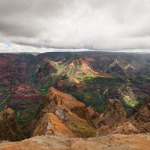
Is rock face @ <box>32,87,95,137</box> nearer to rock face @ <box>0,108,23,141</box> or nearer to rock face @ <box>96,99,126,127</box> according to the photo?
rock face @ <box>0,108,23,141</box>

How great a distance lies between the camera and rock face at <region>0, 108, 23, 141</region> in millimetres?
109375

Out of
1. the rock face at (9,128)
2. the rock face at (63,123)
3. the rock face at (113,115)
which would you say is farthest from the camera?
the rock face at (113,115)

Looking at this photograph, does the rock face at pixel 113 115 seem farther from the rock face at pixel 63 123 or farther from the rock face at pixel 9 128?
the rock face at pixel 9 128

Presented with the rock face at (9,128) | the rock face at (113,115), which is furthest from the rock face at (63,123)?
the rock face at (113,115)

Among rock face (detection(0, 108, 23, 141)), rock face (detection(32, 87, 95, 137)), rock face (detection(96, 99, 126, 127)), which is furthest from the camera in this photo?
rock face (detection(96, 99, 126, 127))

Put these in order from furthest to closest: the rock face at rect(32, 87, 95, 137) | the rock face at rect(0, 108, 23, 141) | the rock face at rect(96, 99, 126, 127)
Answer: the rock face at rect(96, 99, 126, 127), the rock face at rect(0, 108, 23, 141), the rock face at rect(32, 87, 95, 137)

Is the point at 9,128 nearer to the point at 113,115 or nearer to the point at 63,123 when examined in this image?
the point at 63,123

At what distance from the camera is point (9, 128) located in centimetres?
11525

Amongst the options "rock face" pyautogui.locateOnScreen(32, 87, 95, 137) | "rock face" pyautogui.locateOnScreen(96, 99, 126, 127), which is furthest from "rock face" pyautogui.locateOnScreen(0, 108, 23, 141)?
"rock face" pyautogui.locateOnScreen(96, 99, 126, 127)

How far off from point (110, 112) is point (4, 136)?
12508cm

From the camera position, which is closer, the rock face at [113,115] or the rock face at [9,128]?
the rock face at [9,128]

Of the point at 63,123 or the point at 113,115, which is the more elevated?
the point at 63,123

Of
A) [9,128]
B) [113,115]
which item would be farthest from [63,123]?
[113,115]

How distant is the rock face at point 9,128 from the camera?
109 m
